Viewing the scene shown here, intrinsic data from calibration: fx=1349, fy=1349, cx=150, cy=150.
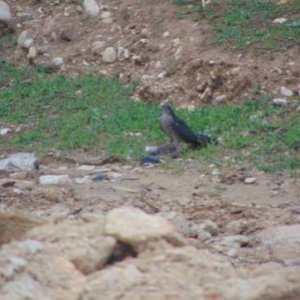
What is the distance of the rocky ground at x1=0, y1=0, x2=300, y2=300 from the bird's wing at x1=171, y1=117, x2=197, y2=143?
31 centimetres

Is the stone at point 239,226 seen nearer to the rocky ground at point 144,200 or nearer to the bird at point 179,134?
the rocky ground at point 144,200

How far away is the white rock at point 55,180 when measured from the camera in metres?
8.56

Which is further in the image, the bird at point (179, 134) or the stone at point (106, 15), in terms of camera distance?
the stone at point (106, 15)

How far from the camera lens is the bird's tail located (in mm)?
9445

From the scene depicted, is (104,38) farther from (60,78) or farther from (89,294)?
(89,294)

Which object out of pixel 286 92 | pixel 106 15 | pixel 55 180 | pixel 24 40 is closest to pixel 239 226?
pixel 55 180

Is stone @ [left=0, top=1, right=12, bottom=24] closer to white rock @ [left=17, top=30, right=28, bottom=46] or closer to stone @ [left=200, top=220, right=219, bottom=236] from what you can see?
white rock @ [left=17, top=30, right=28, bottom=46]

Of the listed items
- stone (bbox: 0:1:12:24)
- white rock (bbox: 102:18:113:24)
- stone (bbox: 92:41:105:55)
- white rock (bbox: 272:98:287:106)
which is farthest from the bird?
stone (bbox: 0:1:12:24)

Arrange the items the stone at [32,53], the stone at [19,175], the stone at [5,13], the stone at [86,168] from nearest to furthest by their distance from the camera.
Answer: the stone at [19,175], the stone at [86,168], the stone at [32,53], the stone at [5,13]

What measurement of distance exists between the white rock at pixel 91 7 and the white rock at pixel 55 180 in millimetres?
3944

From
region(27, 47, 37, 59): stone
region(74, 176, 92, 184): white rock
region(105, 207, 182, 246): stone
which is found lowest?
region(27, 47, 37, 59): stone

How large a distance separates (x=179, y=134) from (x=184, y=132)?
59mm

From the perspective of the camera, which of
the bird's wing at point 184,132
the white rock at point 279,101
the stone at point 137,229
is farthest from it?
the white rock at point 279,101

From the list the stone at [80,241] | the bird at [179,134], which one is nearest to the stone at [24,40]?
the bird at [179,134]
